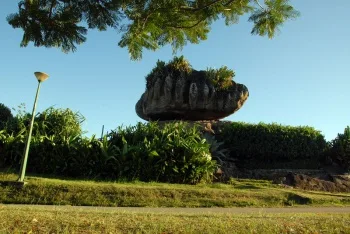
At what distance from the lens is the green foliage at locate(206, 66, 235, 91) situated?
821 inches

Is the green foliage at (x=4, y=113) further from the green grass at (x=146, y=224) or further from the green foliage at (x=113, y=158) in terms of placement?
the green grass at (x=146, y=224)

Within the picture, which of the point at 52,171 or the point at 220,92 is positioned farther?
the point at 220,92

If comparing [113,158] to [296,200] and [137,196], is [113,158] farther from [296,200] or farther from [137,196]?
[296,200]

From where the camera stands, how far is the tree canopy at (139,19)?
6.66 meters

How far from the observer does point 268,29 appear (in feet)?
27.9

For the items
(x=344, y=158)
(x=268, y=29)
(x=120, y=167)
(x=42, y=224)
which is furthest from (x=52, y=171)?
(x=344, y=158)

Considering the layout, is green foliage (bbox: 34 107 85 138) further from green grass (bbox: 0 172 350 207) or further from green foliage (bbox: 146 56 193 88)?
green foliage (bbox: 146 56 193 88)

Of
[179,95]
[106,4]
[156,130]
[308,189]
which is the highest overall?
[179,95]

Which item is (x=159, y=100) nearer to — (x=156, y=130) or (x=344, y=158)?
(x=156, y=130)

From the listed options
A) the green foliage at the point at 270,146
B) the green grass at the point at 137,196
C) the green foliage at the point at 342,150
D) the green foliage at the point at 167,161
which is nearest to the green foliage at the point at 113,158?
the green foliage at the point at 167,161

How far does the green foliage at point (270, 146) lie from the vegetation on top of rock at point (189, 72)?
118 inches

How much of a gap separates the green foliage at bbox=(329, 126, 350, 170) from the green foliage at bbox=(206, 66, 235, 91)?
568 centimetres

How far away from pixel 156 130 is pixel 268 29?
704 cm

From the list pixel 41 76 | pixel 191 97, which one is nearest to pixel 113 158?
pixel 41 76
